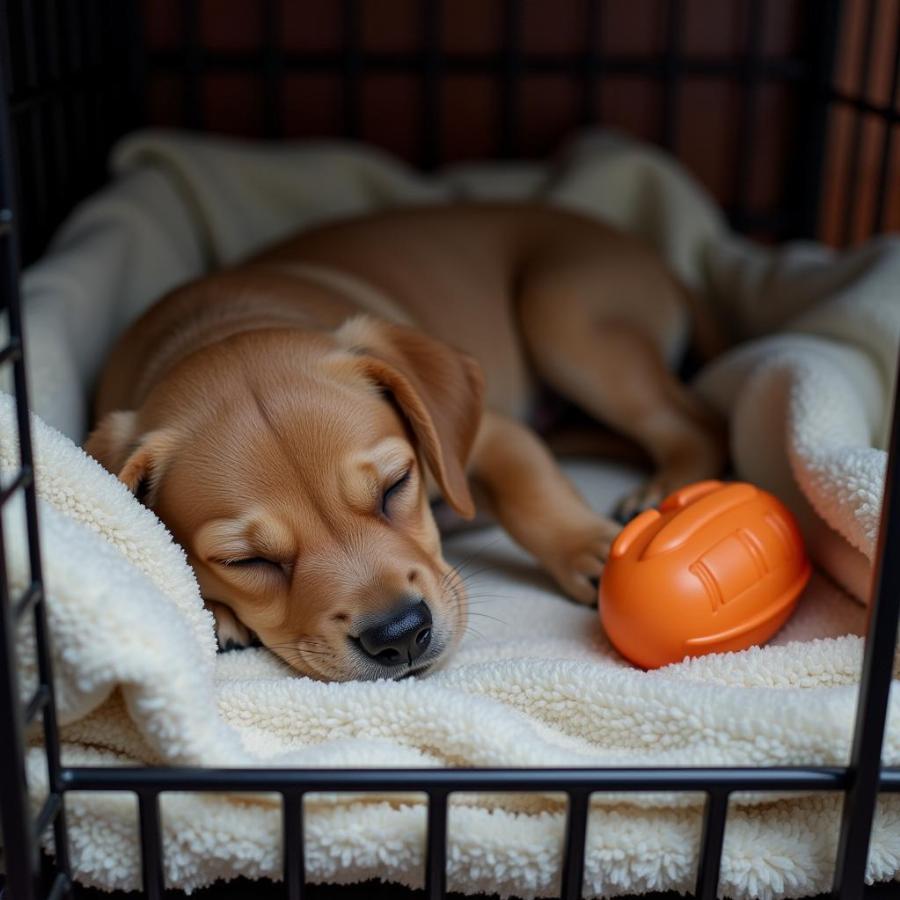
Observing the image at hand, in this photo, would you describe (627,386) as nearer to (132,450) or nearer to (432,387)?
(432,387)

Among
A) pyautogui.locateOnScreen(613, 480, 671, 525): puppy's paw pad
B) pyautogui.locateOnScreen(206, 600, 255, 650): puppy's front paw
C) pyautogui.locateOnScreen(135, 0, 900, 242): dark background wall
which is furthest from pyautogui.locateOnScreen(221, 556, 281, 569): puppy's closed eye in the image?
pyautogui.locateOnScreen(135, 0, 900, 242): dark background wall

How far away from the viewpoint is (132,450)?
68.4 inches

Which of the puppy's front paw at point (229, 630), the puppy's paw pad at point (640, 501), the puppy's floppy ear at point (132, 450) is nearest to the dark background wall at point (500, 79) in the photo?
the puppy's paw pad at point (640, 501)

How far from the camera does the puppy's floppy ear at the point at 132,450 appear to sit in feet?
5.56

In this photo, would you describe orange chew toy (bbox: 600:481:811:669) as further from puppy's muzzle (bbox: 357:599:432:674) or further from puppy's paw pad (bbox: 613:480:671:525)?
puppy's paw pad (bbox: 613:480:671:525)

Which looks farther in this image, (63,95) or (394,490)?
(63,95)

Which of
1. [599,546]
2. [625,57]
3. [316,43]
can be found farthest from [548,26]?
[599,546]

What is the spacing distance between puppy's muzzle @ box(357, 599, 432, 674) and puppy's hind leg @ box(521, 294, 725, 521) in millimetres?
795

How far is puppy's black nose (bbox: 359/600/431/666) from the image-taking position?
5.11ft

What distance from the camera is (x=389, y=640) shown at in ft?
5.10

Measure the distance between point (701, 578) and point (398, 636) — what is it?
41 cm

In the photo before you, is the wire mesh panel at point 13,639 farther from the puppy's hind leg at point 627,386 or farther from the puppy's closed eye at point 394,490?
the puppy's hind leg at point 627,386

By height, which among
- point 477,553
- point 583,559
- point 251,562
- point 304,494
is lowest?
point 477,553

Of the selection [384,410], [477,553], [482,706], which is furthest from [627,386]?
[482,706]
